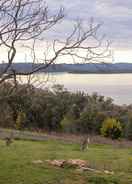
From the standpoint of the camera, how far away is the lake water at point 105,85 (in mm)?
22478

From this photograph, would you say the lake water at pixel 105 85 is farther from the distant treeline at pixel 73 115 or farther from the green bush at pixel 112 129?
the green bush at pixel 112 129

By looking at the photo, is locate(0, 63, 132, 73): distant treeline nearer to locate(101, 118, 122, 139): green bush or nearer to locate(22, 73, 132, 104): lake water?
locate(22, 73, 132, 104): lake water

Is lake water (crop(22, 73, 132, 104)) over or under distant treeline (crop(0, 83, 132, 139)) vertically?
over

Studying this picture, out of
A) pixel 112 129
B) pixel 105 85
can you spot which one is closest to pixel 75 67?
pixel 112 129

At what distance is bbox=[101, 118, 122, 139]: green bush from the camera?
3645 centimetres

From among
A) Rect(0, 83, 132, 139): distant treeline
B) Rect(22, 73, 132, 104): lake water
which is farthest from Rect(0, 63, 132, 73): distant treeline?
Rect(0, 83, 132, 139): distant treeline

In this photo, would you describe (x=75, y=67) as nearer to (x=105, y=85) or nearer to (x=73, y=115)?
(x=73, y=115)

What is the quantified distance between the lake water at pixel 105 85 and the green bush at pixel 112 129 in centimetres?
355

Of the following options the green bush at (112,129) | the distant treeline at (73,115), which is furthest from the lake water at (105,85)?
the green bush at (112,129)

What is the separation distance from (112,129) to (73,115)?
7.31m

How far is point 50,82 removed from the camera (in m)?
11.3

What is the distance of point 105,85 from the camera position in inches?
3211

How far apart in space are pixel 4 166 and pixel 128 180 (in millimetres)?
3320

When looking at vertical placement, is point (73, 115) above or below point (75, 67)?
below
